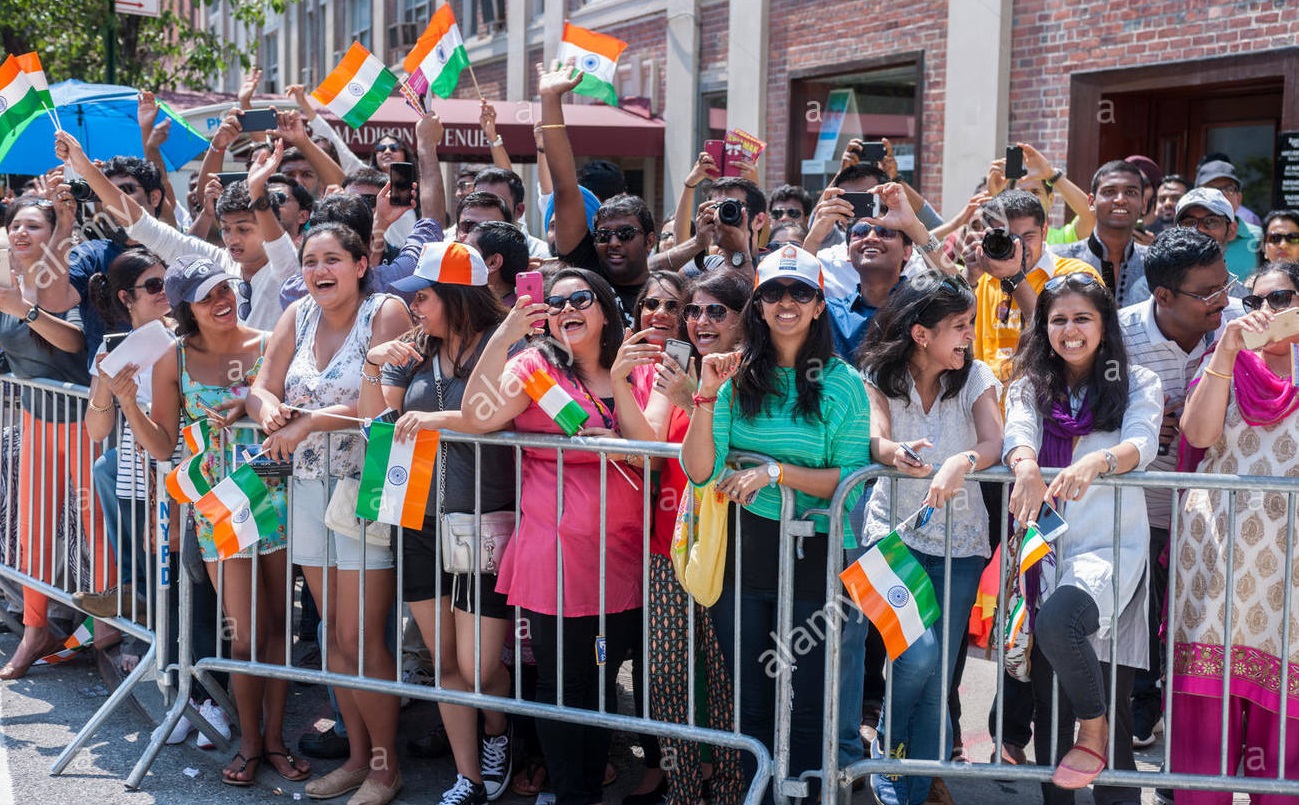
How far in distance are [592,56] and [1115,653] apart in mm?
4427

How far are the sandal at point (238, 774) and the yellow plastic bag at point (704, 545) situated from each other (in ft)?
6.48

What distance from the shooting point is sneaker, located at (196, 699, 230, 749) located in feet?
17.6

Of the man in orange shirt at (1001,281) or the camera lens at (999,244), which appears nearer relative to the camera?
the camera lens at (999,244)

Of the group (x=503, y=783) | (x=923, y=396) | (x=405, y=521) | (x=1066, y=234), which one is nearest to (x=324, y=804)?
(x=503, y=783)

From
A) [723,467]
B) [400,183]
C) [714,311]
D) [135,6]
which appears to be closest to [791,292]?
[714,311]

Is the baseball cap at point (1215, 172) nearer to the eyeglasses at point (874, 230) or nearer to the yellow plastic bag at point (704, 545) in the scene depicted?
the eyeglasses at point (874, 230)

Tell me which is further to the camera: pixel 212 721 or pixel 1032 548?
pixel 212 721

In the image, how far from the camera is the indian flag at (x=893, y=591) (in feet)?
13.3

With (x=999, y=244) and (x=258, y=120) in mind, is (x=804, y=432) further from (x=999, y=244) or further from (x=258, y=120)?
(x=258, y=120)

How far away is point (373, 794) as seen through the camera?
4855mm

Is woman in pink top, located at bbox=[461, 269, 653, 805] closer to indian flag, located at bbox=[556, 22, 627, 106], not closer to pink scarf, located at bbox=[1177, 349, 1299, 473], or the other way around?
pink scarf, located at bbox=[1177, 349, 1299, 473]

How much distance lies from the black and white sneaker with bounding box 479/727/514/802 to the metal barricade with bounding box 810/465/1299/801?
1.19 meters

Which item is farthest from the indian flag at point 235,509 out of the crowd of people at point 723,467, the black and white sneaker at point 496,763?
the black and white sneaker at point 496,763

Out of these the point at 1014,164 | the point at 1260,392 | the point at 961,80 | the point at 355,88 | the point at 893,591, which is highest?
the point at 961,80
